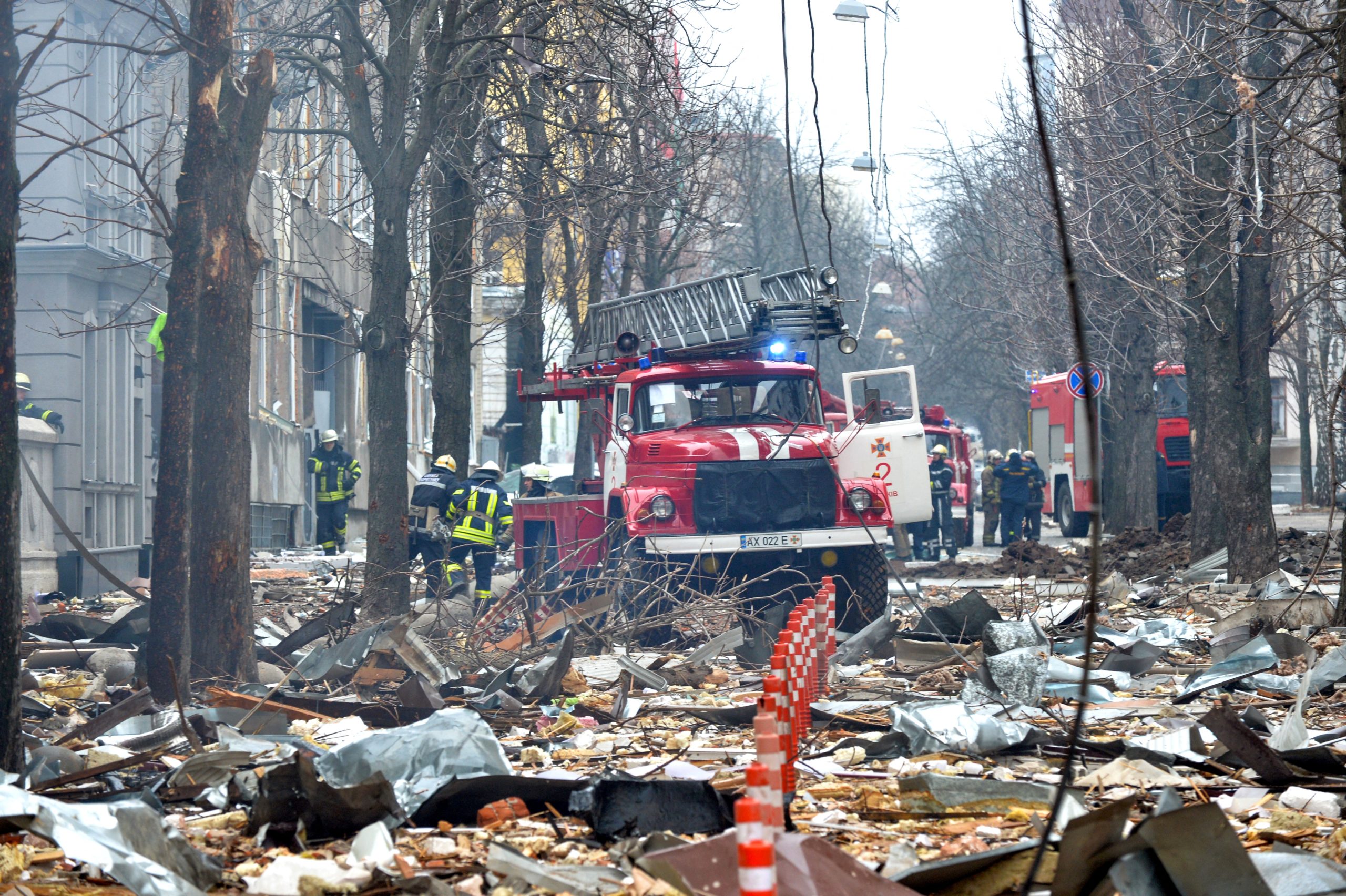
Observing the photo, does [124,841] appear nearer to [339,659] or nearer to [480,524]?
[339,659]

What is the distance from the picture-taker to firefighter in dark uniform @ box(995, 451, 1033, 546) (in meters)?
24.7

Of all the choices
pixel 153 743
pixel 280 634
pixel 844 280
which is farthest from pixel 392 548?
pixel 844 280

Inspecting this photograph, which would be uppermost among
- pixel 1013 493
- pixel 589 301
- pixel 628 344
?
pixel 589 301

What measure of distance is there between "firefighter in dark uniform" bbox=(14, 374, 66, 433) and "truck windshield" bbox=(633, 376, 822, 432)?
22.9 ft

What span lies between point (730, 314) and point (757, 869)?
10306mm

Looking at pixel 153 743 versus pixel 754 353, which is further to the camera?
pixel 754 353

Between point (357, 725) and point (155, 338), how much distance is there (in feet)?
14.1

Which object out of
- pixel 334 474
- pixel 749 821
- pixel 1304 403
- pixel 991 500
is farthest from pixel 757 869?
pixel 1304 403

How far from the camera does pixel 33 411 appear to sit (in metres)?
16.1

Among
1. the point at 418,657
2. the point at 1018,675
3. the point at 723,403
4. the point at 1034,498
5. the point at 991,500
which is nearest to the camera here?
the point at 1018,675

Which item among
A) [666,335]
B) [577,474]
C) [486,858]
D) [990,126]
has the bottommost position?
[486,858]

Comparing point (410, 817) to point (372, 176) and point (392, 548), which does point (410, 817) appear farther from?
Answer: point (372, 176)

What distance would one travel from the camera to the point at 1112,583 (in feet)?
46.0

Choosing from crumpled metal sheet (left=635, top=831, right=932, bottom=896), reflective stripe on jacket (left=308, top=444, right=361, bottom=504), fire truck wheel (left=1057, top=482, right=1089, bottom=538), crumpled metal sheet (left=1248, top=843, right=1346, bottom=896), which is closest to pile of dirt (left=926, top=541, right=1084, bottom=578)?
fire truck wheel (left=1057, top=482, right=1089, bottom=538)
